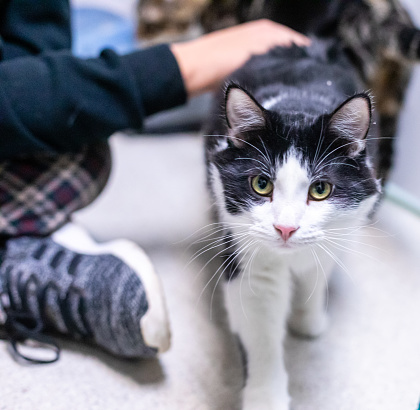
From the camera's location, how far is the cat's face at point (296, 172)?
0.77m

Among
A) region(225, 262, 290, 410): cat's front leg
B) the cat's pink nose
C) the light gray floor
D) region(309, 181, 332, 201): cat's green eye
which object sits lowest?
the light gray floor

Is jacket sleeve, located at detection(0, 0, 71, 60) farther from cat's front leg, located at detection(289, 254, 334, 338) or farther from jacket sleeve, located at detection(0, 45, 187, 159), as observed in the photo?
cat's front leg, located at detection(289, 254, 334, 338)

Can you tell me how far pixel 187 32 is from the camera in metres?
2.10

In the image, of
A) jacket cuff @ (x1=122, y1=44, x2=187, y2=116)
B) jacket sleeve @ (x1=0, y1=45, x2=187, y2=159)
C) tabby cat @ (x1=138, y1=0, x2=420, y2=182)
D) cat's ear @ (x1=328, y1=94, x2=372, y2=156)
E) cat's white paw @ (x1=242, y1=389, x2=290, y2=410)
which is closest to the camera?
cat's ear @ (x1=328, y1=94, x2=372, y2=156)

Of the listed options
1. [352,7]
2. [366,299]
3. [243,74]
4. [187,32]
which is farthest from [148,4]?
[366,299]

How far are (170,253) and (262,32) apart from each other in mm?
684

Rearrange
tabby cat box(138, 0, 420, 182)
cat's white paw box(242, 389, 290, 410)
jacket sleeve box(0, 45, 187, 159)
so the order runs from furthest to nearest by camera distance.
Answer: tabby cat box(138, 0, 420, 182) < jacket sleeve box(0, 45, 187, 159) < cat's white paw box(242, 389, 290, 410)

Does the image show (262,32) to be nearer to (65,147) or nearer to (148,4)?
(65,147)

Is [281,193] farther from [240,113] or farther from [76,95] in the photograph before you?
[76,95]

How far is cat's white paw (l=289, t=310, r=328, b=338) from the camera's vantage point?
110 cm

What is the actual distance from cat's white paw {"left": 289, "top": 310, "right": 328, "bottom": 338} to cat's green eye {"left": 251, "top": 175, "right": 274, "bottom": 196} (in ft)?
1.35

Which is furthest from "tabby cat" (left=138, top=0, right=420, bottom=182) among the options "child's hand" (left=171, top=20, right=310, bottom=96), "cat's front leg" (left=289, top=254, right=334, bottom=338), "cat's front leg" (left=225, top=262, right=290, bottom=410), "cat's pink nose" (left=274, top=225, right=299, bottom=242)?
"cat's pink nose" (left=274, top=225, right=299, bottom=242)

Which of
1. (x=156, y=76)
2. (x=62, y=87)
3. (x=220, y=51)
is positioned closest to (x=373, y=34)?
(x=220, y=51)

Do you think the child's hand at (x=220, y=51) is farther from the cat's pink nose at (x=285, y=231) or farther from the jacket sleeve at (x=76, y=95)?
the cat's pink nose at (x=285, y=231)
